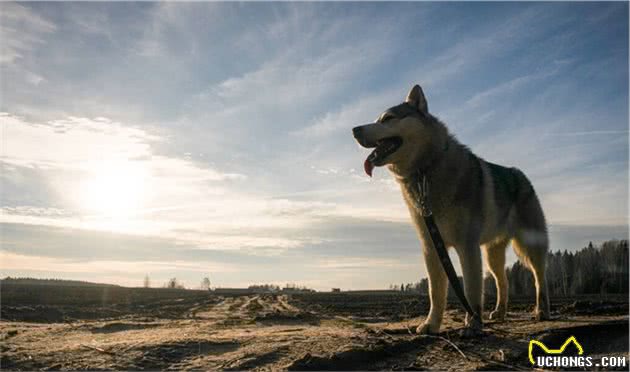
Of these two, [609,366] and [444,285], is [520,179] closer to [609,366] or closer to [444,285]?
[444,285]

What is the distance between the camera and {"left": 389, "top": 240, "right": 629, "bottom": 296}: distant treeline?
197 feet

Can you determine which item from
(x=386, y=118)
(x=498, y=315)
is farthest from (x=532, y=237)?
(x=386, y=118)

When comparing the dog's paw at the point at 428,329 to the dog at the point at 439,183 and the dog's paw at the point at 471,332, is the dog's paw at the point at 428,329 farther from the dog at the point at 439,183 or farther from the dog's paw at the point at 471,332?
the dog's paw at the point at 471,332

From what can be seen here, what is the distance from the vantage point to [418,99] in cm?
716

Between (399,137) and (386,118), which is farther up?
(386,118)

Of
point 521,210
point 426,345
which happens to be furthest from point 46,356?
point 521,210

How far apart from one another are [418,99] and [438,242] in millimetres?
2285

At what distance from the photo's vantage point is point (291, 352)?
4.59 meters

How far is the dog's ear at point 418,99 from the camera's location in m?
7.12

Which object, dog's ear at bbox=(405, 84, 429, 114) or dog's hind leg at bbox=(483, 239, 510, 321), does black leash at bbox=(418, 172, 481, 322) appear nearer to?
dog's ear at bbox=(405, 84, 429, 114)

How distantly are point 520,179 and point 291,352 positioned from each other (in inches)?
254

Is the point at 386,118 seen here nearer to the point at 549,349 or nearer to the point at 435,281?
the point at 435,281

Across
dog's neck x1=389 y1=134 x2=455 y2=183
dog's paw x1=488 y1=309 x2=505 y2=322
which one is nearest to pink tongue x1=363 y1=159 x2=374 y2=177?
dog's neck x1=389 y1=134 x2=455 y2=183

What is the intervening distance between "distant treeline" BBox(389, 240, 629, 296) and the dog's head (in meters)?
57.2
